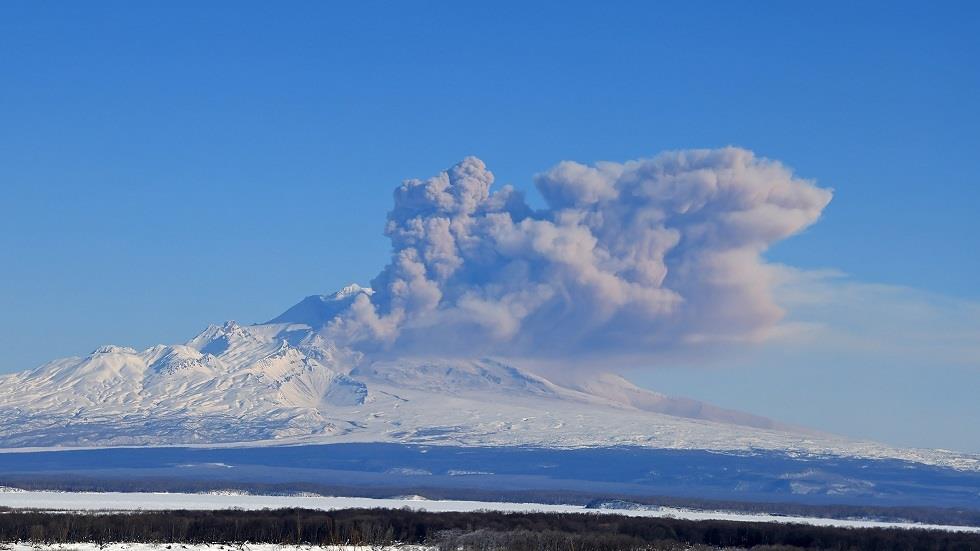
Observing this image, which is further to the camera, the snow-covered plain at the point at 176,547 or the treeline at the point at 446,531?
the treeline at the point at 446,531

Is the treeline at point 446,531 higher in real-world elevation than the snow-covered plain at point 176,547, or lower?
higher

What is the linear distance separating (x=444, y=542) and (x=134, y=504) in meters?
60.5

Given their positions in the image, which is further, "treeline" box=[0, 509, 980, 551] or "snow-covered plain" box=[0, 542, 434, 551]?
"treeline" box=[0, 509, 980, 551]

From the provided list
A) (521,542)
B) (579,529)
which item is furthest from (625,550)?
(579,529)

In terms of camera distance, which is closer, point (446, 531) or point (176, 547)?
point (176, 547)

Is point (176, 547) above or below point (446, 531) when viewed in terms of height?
below

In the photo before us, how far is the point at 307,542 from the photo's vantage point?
9644cm

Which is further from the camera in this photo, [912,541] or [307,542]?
[912,541]

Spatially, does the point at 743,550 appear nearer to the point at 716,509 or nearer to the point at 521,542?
the point at 521,542

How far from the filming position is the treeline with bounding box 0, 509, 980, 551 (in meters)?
93.8

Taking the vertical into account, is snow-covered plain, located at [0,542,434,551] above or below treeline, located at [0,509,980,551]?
below

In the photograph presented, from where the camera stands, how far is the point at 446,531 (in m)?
106

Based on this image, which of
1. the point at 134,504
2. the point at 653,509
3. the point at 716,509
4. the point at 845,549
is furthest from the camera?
the point at 716,509

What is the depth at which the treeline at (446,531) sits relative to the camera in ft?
308
